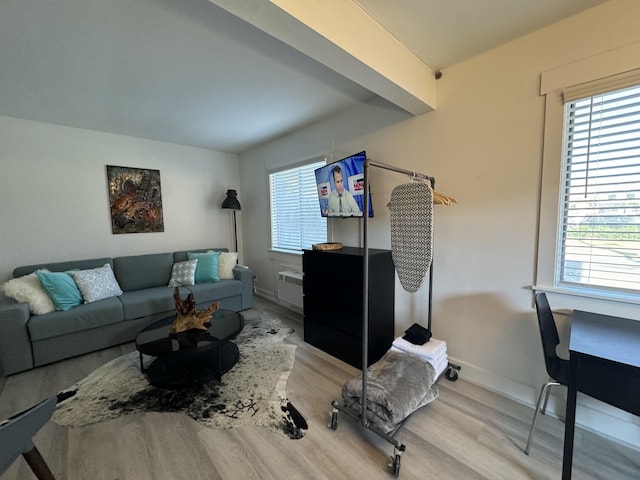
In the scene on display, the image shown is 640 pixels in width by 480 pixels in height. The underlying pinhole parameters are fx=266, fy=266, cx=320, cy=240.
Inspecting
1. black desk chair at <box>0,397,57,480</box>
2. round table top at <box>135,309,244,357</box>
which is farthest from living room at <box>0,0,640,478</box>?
black desk chair at <box>0,397,57,480</box>

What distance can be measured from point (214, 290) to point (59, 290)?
143 cm

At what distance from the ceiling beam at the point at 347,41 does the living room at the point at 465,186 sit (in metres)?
0.37

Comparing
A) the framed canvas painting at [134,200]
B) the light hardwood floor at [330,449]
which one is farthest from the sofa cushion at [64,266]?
the light hardwood floor at [330,449]

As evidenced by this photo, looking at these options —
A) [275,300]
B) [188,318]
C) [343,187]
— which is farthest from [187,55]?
[275,300]

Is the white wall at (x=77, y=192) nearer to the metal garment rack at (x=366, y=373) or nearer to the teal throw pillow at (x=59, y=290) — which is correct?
the teal throw pillow at (x=59, y=290)

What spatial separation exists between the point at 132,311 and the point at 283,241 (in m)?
2.00

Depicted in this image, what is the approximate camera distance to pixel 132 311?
281 cm

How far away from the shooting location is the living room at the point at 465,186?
65.5 inches

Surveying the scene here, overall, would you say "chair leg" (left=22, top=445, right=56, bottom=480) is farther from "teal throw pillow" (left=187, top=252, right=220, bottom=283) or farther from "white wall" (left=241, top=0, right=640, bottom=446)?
"teal throw pillow" (left=187, top=252, right=220, bottom=283)

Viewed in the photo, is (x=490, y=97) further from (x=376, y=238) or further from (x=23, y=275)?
(x=23, y=275)

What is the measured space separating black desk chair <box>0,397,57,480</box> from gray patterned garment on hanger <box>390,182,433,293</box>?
1712mm

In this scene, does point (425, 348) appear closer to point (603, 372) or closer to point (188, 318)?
point (603, 372)

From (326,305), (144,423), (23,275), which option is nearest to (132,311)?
(23,275)

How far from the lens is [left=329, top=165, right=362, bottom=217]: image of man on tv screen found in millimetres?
2473
